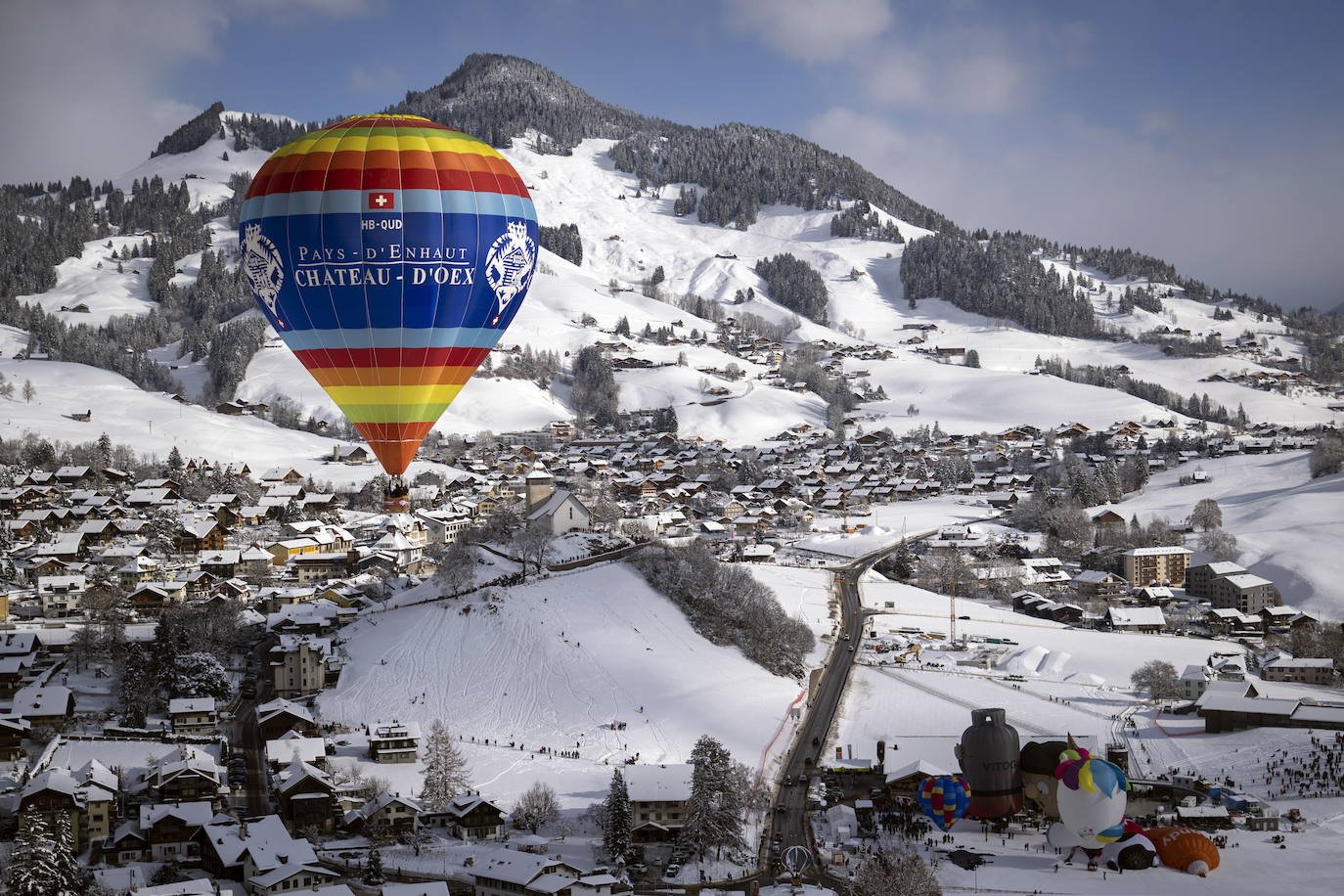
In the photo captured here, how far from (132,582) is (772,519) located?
25.2m

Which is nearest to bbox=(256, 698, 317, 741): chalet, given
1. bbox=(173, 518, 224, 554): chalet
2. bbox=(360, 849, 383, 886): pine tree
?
bbox=(360, 849, 383, 886): pine tree

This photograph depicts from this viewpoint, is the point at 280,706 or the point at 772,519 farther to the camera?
the point at 772,519

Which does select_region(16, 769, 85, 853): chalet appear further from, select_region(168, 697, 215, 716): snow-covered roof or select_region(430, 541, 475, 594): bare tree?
select_region(430, 541, 475, 594): bare tree

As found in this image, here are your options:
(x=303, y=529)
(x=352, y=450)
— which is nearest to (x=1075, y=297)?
(x=352, y=450)

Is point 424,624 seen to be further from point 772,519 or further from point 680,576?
point 772,519

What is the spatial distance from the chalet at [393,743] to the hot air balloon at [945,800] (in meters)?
8.95

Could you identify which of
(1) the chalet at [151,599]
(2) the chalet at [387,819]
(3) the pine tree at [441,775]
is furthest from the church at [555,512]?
(2) the chalet at [387,819]

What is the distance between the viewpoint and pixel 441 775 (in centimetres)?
2331

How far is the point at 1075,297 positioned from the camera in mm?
113625

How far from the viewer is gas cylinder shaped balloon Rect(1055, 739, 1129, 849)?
20656mm

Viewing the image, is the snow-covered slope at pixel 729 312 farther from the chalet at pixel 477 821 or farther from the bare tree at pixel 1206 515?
the chalet at pixel 477 821

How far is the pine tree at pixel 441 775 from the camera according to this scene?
22922 mm

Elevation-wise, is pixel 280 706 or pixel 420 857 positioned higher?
pixel 280 706

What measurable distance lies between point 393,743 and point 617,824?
5.73 meters
